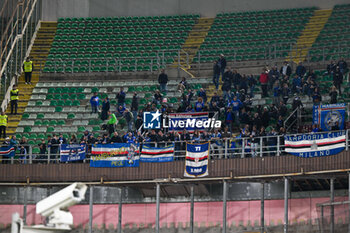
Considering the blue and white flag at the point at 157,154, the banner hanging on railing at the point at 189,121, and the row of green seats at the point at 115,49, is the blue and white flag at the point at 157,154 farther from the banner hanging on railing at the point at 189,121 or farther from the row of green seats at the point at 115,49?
the row of green seats at the point at 115,49

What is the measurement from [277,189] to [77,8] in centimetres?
2745

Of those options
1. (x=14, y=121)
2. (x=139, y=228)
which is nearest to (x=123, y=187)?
(x=139, y=228)

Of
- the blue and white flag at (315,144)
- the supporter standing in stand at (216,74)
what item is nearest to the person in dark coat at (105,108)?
the supporter standing in stand at (216,74)

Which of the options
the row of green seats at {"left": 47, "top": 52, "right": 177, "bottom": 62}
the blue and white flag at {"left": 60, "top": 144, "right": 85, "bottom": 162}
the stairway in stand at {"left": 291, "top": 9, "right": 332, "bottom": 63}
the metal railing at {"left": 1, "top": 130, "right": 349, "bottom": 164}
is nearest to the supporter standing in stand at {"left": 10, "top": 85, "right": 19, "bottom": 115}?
the metal railing at {"left": 1, "top": 130, "right": 349, "bottom": 164}

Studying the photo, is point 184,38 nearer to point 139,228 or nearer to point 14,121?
point 14,121

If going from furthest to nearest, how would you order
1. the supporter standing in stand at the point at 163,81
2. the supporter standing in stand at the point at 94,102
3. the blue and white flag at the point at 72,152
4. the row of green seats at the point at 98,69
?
the row of green seats at the point at 98,69 → the supporter standing in stand at the point at 163,81 → the supporter standing in stand at the point at 94,102 → the blue and white flag at the point at 72,152

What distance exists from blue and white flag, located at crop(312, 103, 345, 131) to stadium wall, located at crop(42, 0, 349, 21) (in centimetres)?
2215

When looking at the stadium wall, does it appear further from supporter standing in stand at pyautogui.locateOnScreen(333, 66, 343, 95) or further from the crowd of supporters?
supporter standing in stand at pyautogui.locateOnScreen(333, 66, 343, 95)

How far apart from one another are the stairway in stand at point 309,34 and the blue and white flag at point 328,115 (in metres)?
11.4

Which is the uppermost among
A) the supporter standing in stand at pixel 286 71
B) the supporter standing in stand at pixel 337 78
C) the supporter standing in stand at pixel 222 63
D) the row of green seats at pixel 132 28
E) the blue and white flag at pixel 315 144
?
the row of green seats at pixel 132 28

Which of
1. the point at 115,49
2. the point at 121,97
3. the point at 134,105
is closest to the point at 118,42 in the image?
the point at 115,49

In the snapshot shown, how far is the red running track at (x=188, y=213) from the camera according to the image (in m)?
32.6

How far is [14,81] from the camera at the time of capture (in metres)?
45.6

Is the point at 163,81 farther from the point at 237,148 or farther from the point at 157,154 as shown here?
the point at 237,148
